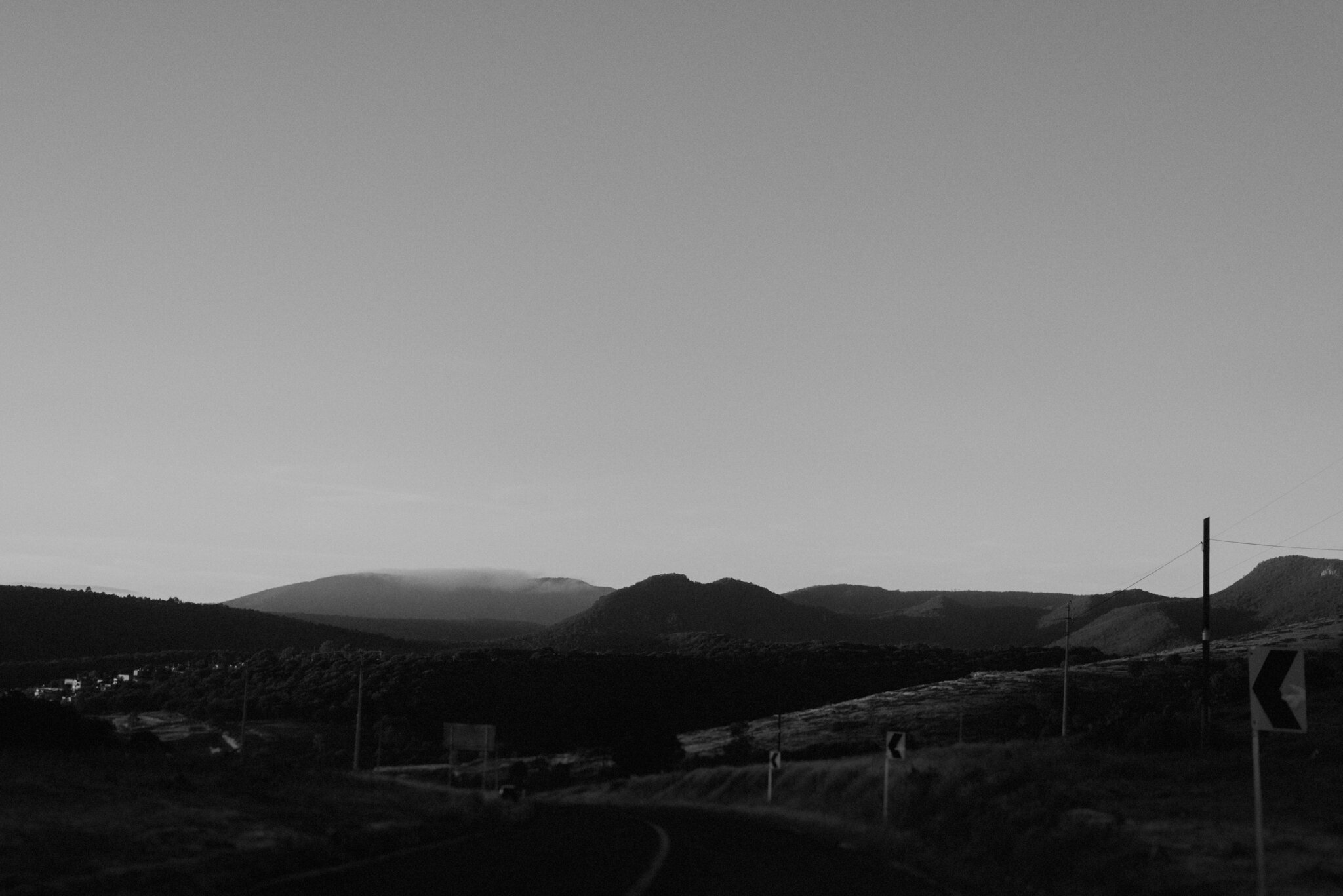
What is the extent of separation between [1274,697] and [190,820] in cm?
2014

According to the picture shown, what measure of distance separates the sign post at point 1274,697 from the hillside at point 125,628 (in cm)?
10141

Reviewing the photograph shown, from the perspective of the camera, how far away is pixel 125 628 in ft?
354

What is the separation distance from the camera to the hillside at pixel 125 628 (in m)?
102

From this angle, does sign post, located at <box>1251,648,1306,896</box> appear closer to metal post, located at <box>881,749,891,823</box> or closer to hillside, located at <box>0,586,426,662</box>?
metal post, located at <box>881,749,891,823</box>

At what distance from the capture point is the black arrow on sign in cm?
1388

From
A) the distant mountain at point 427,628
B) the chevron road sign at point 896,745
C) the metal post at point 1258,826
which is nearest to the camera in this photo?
the metal post at point 1258,826

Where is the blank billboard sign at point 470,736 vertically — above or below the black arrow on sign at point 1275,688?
below

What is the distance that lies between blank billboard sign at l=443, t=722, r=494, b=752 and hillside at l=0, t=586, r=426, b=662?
156ft

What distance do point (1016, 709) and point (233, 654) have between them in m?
65.2

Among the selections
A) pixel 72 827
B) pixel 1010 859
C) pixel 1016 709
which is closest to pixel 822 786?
pixel 1010 859

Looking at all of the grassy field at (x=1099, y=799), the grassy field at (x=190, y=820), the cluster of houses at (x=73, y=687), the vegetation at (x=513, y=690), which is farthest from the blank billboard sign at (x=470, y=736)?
the cluster of houses at (x=73, y=687)

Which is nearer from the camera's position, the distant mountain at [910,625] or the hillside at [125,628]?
the hillside at [125,628]

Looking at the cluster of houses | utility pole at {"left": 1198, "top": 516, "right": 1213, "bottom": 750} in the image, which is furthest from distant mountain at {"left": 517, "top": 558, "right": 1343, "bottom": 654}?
utility pole at {"left": 1198, "top": 516, "right": 1213, "bottom": 750}

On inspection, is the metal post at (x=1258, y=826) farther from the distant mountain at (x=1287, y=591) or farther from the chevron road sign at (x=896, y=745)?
the distant mountain at (x=1287, y=591)
